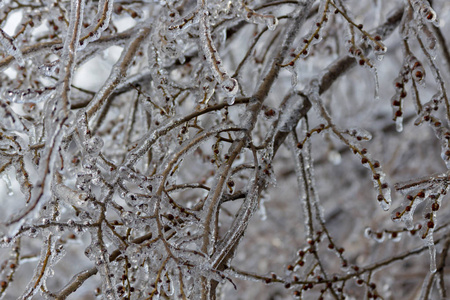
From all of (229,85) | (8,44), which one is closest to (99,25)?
(8,44)

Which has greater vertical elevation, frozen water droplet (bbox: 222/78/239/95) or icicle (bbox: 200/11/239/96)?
icicle (bbox: 200/11/239/96)

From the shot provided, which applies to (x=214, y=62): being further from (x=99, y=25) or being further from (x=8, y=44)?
(x=8, y=44)

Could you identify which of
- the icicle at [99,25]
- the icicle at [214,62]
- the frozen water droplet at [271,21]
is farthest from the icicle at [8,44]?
the frozen water droplet at [271,21]

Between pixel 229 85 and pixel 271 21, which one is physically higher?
pixel 271 21

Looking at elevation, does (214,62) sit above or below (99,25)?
below

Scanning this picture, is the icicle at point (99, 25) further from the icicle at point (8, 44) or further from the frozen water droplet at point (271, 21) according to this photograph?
the frozen water droplet at point (271, 21)

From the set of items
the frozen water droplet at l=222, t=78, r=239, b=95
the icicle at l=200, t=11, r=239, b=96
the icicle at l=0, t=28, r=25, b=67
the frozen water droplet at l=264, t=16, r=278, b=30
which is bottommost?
the frozen water droplet at l=222, t=78, r=239, b=95

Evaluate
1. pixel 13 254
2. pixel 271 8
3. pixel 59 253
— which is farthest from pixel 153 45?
pixel 13 254

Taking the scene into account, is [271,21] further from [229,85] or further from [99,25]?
[99,25]

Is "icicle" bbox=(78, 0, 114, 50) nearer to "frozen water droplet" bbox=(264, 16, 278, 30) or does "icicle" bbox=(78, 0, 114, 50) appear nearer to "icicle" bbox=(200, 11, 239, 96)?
"icicle" bbox=(200, 11, 239, 96)

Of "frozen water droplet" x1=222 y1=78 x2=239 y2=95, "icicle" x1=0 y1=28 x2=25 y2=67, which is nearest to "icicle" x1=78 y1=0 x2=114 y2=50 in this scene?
"icicle" x1=0 y1=28 x2=25 y2=67

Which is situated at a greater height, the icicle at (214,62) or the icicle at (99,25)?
the icicle at (99,25)
